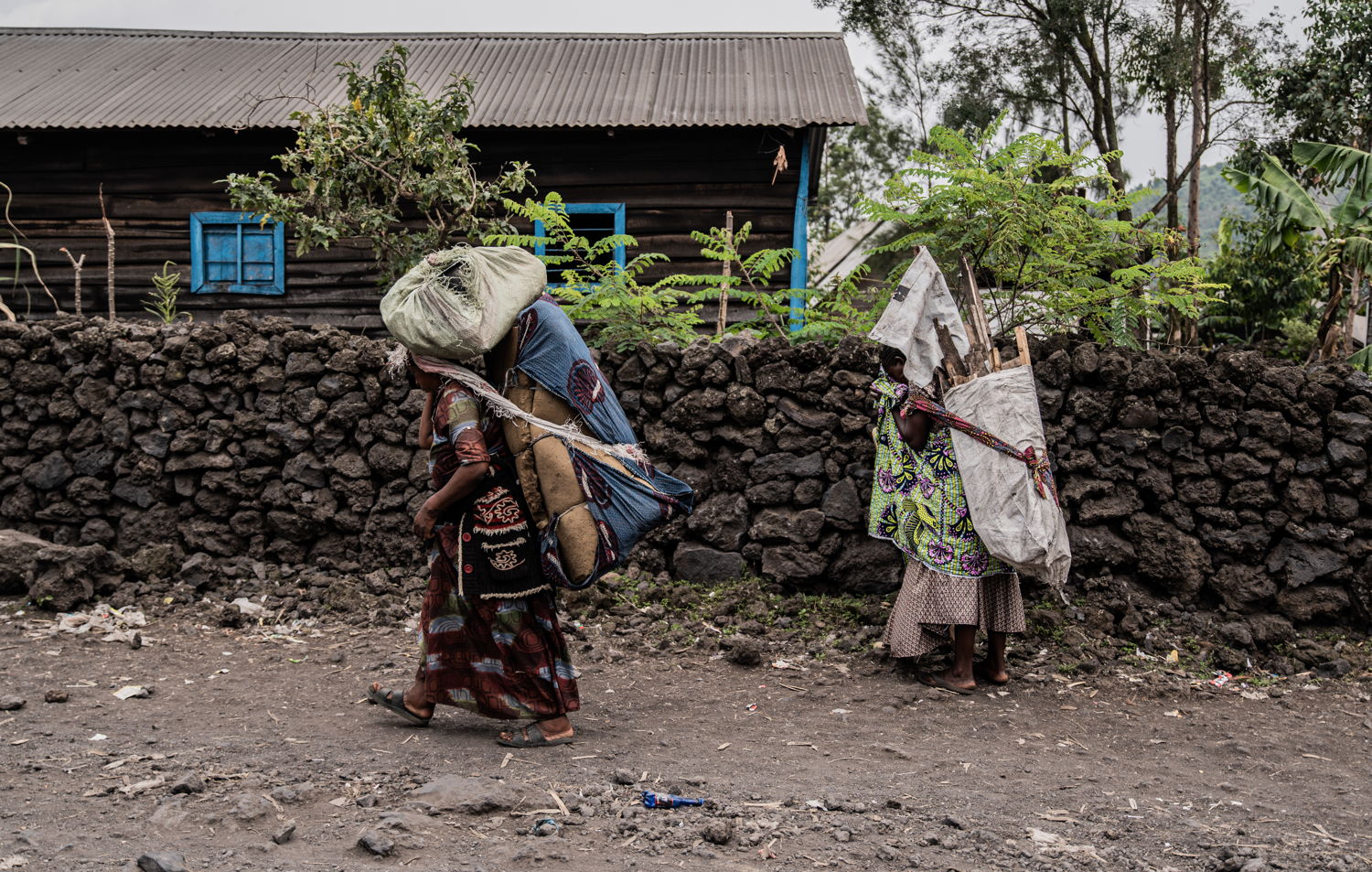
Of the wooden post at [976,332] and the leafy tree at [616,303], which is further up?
the leafy tree at [616,303]

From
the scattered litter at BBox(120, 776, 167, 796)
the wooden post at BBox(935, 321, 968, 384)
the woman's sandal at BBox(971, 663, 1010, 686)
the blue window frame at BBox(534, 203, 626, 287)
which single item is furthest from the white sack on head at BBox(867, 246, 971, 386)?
the blue window frame at BBox(534, 203, 626, 287)

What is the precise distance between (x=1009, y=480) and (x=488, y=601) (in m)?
2.27

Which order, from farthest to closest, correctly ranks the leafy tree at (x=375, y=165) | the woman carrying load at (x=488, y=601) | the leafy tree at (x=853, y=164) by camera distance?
the leafy tree at (x=853, y=164) → the leafy tree at (x=375, y=165) → the woman carrying load at (x=488, y=601)

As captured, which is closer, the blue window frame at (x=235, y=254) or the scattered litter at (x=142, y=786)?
the scattered litter at (x=142, y=786)

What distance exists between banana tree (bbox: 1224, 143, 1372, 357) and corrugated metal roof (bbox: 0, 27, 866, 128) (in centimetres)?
377

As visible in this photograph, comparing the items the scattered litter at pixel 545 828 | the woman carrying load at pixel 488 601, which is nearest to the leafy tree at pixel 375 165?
the woman carrying load at pixel 488 601

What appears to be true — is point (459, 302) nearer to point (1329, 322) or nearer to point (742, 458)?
point (742, 458)

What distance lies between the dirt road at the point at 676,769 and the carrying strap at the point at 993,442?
40.5 inches

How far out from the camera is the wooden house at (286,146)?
11023mm

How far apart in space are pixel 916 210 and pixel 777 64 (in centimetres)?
722

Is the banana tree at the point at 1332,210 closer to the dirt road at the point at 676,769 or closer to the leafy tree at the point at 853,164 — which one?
the dirt road at the point at 676,769

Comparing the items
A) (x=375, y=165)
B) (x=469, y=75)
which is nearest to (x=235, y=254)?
(x=469, y=75)

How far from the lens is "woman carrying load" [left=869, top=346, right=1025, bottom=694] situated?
4.70 metres

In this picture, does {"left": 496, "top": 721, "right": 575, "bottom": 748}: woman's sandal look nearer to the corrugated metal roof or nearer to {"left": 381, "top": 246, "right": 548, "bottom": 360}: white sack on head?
{"left": 381, "top": 246, "right": 548, "bottom": 360}: white sack on head
